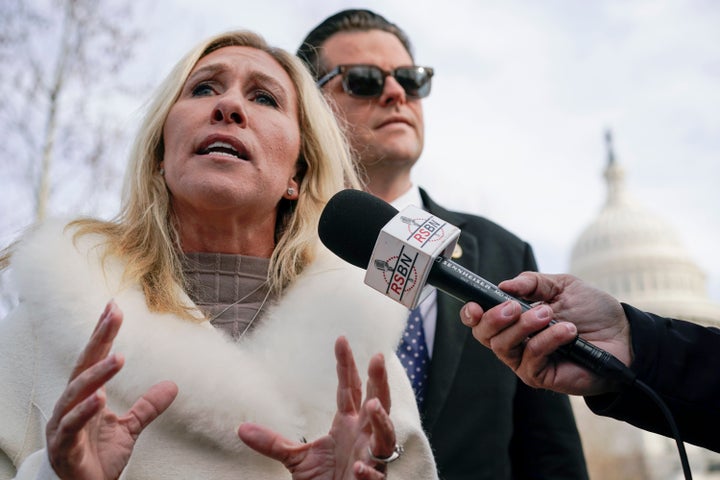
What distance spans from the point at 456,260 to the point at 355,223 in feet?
4.56

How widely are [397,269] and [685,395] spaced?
3.21ft

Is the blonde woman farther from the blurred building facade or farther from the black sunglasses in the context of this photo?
the blurred building facade

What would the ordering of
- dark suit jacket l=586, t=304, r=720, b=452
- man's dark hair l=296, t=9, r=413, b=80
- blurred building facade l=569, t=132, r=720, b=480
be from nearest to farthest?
dark suit jacket l=586, t=304, r=720, b=452, man's dark hair l=296, t=9, r=413, b=80, blurred building facade l=569, t=132, r=720, b=480

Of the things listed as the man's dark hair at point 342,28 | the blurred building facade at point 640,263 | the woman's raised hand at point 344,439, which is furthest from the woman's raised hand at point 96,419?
the blurred building facade at point 640,263

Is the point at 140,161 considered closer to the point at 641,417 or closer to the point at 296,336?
the point at 296,336

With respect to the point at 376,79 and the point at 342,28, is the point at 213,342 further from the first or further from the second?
the point at 342,28

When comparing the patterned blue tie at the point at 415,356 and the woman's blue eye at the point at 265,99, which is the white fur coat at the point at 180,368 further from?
the woman's blue eye at the point at 265,99

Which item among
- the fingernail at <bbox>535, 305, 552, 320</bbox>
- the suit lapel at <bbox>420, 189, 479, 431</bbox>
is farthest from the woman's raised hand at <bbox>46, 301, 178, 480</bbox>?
the suit lapel at <bbox>420, 189, 479, 431</bbox>

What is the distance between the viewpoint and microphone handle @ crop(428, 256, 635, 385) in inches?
80.1

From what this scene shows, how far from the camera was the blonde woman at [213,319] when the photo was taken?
2092mm

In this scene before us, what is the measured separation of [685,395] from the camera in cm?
238

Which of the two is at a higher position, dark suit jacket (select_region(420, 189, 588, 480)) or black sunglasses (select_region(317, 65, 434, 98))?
black sunglasses (select_region(317, 65, 434, 98))

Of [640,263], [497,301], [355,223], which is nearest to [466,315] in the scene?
[497,301]

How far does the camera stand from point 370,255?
2393 mm
